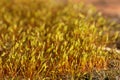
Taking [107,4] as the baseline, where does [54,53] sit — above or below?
above

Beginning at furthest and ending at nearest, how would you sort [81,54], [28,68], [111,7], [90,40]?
[111,7] → [90,40] → [81,54] → [28,68]

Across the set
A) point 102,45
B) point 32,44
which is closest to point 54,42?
point 32,44

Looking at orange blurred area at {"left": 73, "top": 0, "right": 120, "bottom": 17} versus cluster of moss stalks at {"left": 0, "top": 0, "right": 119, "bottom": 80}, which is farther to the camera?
orange blurred area at {"left": 73, "top": 0, "right": 120, "bottom": 17}

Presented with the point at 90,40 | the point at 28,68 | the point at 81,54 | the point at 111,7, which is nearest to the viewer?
the point at 28,68

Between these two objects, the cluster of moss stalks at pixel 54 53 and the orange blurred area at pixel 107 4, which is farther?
the orange blurred area at pixel 107 4

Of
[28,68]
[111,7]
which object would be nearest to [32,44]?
[28,68]

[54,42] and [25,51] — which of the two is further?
[54,42]

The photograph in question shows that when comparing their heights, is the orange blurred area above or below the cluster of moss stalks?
below

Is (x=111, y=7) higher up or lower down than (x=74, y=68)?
lower down

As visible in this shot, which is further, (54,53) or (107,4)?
(107,4)

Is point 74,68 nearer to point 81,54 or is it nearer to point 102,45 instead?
point 81,54

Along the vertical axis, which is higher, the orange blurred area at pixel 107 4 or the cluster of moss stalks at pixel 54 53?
the cluster of moss stalks at pixel 54 53
